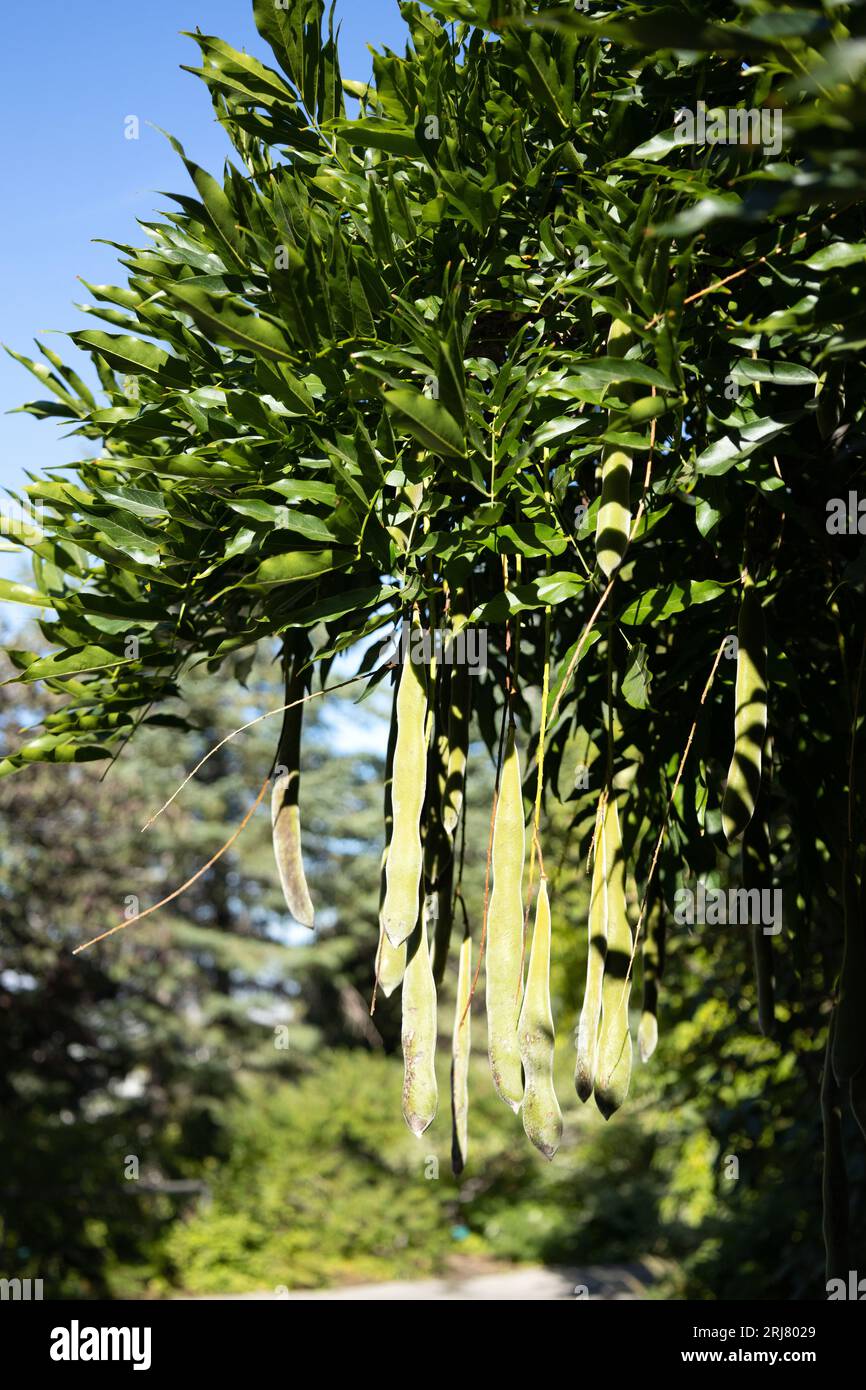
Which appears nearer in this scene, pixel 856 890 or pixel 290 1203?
pixel 856 890

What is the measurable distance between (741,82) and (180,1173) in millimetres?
13108

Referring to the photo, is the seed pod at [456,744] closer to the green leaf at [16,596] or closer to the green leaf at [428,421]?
the green leaf at [428,421]

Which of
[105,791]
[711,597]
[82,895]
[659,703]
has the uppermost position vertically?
[711,597]

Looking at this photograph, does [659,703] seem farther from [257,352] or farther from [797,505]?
[257,352]

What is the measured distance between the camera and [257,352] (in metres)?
1.61

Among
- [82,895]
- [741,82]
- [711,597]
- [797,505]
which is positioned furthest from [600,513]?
[82,895]

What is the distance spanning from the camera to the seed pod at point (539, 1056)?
1.55 m

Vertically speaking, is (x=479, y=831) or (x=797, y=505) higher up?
(x=797, y=505)

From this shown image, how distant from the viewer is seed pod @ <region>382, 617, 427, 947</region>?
1657 mm

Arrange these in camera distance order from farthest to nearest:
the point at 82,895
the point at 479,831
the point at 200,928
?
the point at 200,928
the point at 479,831
the point at 82,895

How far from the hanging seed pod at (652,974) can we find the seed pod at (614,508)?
0.96 meters

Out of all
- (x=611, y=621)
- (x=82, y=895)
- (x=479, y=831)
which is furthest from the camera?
(x=479, y=831)

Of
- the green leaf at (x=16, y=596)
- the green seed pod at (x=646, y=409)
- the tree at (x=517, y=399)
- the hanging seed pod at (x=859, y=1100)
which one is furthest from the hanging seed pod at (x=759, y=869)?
the green leaf at (x=16, y=596)

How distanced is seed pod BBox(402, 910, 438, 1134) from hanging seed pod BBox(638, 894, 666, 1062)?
1.58 feet
